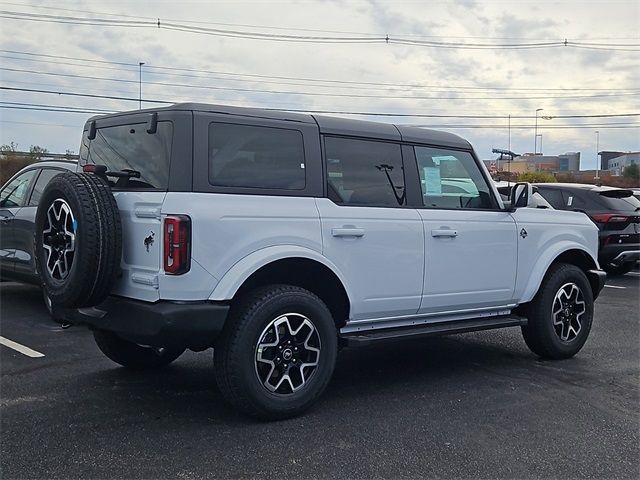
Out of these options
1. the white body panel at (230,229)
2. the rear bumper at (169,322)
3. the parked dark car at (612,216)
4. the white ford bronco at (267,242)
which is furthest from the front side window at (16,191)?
the parked dark car at (612,216)

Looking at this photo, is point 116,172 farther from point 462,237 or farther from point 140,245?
point 462,237

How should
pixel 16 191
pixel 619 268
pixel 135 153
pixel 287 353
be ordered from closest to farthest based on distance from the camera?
pixel 287 353 → pixel 135 153 → pixel 16 191 → pixel 619 268

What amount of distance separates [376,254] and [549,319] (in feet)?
6.88

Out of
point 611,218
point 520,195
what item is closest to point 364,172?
point 520,195

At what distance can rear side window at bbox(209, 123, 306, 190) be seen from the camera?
172 inches

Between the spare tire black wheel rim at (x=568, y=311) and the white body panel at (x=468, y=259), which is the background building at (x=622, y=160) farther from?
the white body panel at (x=468, y=259)

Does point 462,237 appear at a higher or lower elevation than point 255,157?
lower

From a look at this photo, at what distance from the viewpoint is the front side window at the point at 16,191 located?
8.29 meters

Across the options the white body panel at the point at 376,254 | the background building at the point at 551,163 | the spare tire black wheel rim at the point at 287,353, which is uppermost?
the background building at the point at 551,163

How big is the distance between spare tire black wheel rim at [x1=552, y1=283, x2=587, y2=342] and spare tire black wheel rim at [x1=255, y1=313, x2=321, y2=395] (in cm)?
268

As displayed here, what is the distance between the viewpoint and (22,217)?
797cm

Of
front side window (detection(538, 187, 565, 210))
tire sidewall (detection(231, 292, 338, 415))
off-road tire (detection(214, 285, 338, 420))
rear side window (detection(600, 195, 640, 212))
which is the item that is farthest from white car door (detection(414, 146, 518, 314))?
front side window (detection(538, 187, 565, 210))

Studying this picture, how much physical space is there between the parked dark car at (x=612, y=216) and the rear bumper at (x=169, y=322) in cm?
922

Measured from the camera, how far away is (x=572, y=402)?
5027 millimetres
